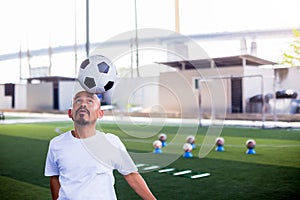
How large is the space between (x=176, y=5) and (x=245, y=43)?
1722 cm

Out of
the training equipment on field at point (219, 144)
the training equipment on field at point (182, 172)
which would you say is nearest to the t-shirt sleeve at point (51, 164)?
the training equipment on field at point (182, 172)

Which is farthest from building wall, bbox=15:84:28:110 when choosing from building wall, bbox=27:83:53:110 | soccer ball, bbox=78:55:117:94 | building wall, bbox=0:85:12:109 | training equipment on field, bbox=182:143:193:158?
soccer ball, bbox=78:55:117:94

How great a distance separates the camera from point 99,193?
1.95 meters

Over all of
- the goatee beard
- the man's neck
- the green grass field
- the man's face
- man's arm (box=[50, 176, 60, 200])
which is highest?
the man's face

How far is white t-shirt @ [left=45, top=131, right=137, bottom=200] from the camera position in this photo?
195 cm

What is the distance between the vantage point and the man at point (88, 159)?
77.0 inches

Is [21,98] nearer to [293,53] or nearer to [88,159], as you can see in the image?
[293,53]

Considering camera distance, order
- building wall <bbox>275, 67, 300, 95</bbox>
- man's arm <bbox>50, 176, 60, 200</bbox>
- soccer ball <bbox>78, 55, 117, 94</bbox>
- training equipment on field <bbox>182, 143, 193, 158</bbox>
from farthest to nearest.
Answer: building wall <bbox>275, 67, 300, 95</bbox> < training equipment on field <bbox>182, 143, 193, 158</bbox> < soccer ball <bbox>78, 55, 117, 94</bbox> < man's arm <bbox>50, 176, 60, 200</bbox>

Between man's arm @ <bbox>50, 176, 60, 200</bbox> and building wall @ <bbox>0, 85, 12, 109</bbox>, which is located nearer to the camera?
man's arm @ <bbox>50, 176, 60, 200</bbox>

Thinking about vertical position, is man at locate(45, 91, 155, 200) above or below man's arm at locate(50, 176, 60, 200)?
above

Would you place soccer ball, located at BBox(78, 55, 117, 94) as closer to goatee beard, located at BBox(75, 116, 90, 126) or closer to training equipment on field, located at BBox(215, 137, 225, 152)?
goatee beard, located at BBox(75, 116, 90, 126)

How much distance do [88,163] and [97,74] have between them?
66 cm

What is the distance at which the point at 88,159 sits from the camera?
6.48 feet

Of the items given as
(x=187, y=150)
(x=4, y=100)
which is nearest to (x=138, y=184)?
(x=187, y=150)
